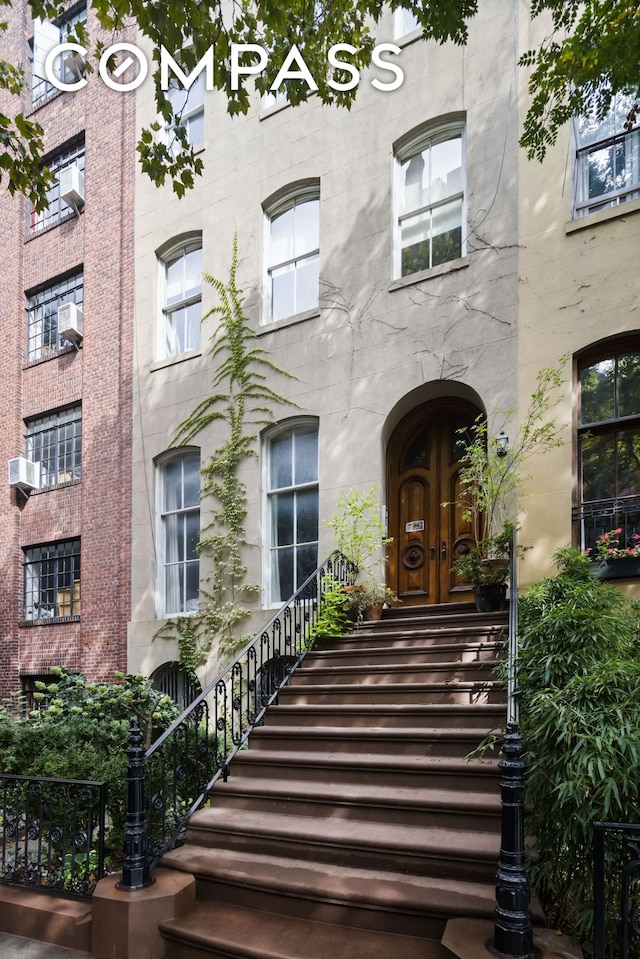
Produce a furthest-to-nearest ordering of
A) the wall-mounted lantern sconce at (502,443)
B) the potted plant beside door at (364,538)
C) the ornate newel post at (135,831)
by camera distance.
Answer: the potted plant beside door at (364,538)
the wall-mounted lantern sconce at (502,443)
the ornate newel post at (135,831)

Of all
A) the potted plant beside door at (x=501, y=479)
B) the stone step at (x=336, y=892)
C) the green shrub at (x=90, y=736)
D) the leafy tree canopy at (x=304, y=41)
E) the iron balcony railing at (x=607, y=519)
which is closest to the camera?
the stone step at (x=336, y=892)

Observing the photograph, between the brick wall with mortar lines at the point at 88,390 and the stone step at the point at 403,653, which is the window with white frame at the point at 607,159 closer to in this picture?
the stone step at the point at 403,653

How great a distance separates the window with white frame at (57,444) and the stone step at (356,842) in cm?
943

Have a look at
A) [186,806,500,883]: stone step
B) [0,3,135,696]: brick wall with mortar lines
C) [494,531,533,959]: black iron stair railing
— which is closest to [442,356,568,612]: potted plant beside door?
[186,806,500,883]: stone step

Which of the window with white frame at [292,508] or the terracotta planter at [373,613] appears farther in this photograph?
the window with white frame at [292,508]

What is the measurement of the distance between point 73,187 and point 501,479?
11.1m

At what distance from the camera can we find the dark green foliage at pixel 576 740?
12.9 feet

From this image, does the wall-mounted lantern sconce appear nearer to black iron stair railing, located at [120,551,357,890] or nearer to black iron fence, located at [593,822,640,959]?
black iron stair railing, located at [120,551,357,890]

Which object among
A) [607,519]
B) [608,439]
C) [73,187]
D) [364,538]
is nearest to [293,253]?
[364,538]

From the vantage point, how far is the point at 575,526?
25.5ft

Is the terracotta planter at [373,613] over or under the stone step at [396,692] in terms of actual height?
over

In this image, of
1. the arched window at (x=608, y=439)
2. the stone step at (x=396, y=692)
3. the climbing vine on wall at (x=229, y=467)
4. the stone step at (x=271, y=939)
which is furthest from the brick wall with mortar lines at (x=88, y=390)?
the arched window at (x=608, y=439)

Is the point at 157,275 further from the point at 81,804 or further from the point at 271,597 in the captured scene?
the point at 81,804

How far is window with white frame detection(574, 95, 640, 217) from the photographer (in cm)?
802
